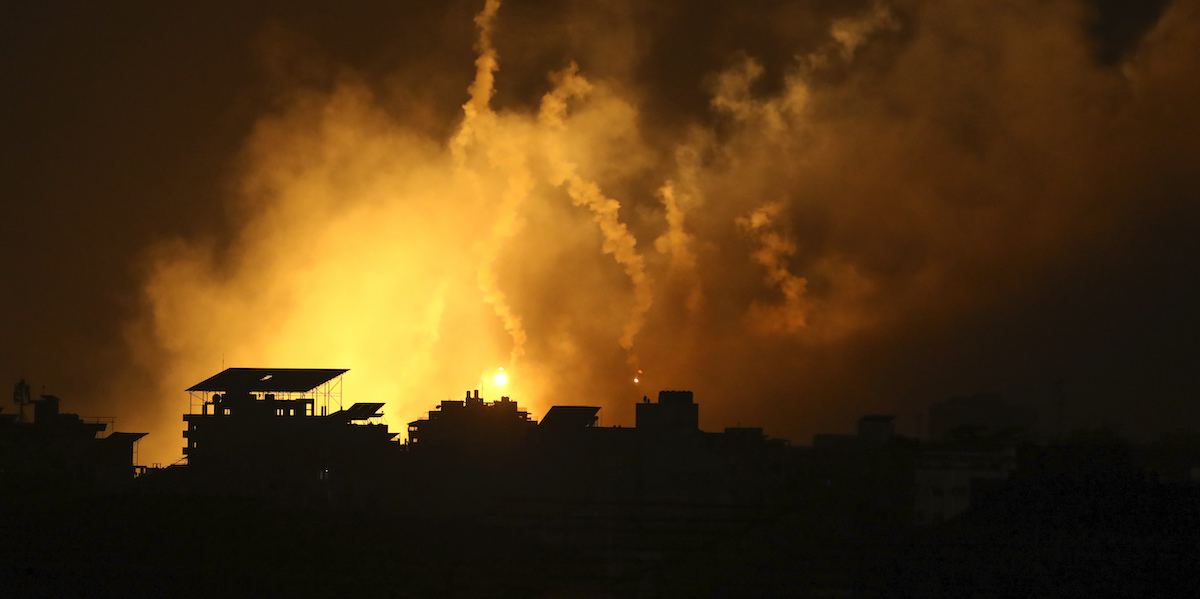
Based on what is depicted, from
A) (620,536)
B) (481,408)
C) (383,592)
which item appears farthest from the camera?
(481,408)

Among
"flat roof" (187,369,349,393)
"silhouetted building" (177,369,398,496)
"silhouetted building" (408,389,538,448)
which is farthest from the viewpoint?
"silhouetted building" (408,389,538,448)

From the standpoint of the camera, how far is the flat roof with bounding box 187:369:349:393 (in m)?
60.7

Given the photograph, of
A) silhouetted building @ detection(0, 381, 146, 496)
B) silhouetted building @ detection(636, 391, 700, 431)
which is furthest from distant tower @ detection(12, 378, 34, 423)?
silhouetted building @ detection(636, 391, 700, 431)

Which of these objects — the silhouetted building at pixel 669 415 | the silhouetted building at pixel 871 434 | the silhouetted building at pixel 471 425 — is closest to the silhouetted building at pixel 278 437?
the silhouetted building at pixel 471 425

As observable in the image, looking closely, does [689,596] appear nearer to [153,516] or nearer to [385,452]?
[153,516]

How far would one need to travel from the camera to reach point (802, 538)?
102 feet

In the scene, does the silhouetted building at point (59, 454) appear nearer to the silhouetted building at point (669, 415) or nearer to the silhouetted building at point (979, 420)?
the silhouetted building at point (669, 415)

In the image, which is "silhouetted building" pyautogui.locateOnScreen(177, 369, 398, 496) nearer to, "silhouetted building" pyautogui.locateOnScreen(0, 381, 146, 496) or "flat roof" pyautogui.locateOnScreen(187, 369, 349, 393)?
"flat roof" pyautogui.locateOnScreen(187, 369, 349, 393)

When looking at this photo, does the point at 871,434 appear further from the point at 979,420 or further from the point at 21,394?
the point at 21,394

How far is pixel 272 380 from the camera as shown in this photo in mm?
62312

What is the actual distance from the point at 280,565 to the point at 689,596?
9.25 metres

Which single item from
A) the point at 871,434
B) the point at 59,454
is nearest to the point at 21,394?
the point at 59,454

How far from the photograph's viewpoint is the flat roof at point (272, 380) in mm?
60656

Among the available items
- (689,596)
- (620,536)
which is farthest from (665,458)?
(689,596)
